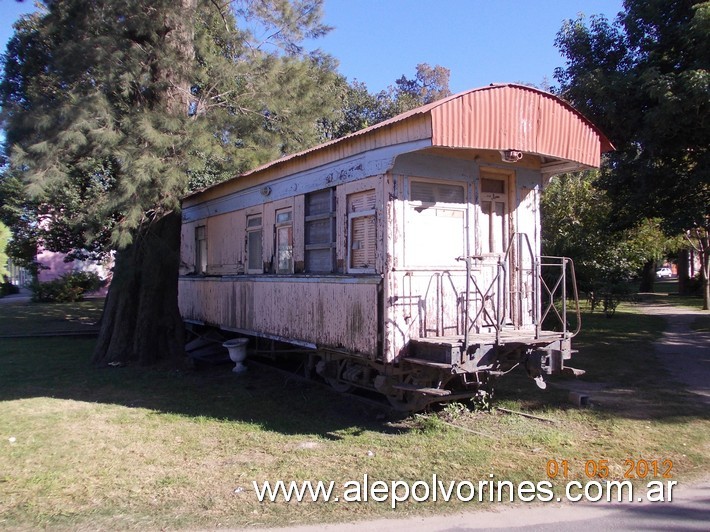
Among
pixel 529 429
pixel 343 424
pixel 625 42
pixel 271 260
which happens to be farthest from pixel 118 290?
pixel 625 42

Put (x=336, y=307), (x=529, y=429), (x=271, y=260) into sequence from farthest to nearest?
(x=271, y=260) → (x=336, y=307) → (x=529, y=429)

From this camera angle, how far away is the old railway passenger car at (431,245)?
21.4 feet

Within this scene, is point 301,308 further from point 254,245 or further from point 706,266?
point 706,266

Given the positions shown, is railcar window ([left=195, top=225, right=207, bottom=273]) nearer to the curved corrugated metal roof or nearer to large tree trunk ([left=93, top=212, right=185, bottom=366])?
large tree trunk ([left=93, top=212, right=185, bottom=366])

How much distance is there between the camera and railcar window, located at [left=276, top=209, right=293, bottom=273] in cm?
885

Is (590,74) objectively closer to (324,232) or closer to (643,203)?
(643,203)

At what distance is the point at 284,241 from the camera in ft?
29.8

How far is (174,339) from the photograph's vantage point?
37.3ft

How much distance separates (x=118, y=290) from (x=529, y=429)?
838 cm

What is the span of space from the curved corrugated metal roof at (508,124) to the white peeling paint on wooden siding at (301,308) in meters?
1.76

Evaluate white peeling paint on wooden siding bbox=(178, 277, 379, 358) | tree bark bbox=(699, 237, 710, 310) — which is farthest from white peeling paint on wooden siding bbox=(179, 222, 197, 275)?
tree bark bbox=(699, 237, 710, 310)

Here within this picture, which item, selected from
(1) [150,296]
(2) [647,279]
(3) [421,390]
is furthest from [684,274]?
(3) [421,390]

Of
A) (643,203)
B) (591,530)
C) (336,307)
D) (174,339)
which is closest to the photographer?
(591,530)

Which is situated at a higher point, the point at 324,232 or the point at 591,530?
the point at 324,232
